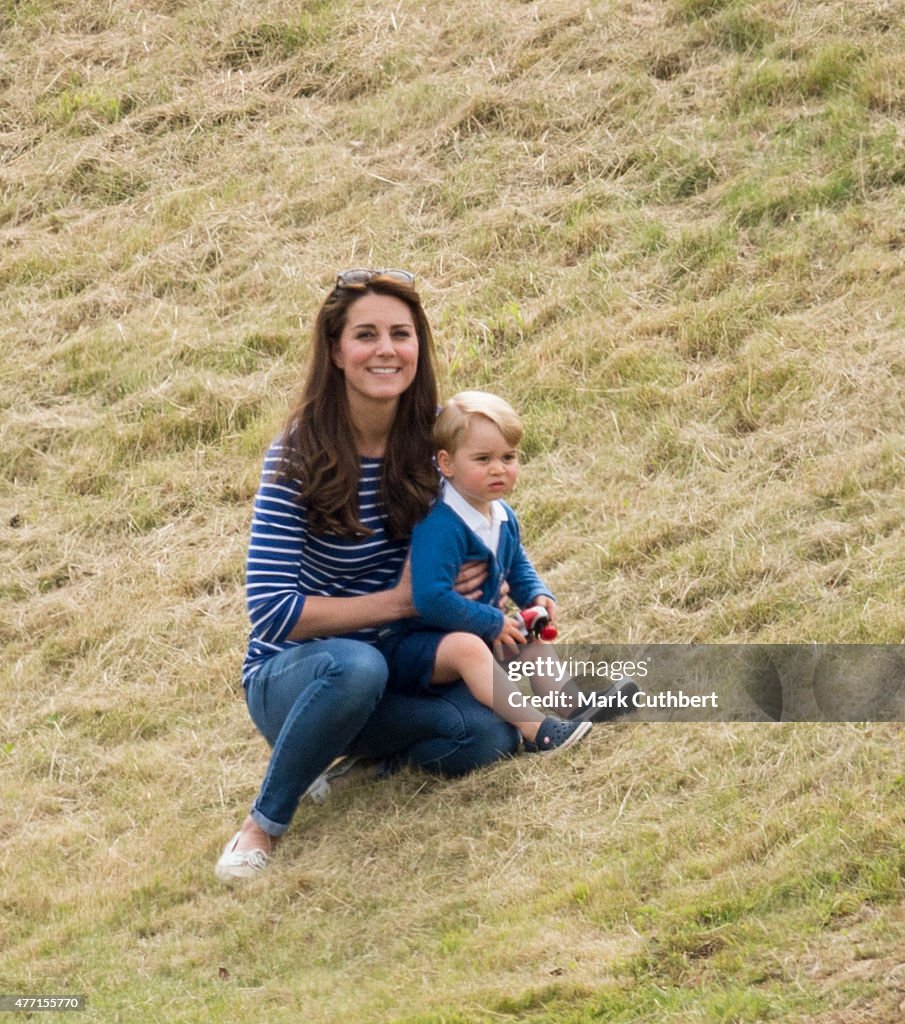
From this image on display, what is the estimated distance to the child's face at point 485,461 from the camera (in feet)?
17.3

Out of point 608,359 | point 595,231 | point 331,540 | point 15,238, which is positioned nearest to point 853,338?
point 608,359

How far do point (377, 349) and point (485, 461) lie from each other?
486mm

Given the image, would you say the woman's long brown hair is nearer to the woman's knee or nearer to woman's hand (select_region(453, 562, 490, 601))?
woman's hand (select_region(453, 562, 490, 601))

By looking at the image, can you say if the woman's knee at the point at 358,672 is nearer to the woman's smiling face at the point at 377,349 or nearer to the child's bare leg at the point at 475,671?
the child's bare leg at the point at 475,671

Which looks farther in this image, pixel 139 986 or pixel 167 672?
pixel 167 672

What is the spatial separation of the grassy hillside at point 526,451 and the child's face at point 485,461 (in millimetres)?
902

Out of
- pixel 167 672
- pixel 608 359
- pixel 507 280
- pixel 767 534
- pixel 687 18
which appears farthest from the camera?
pixel 687 18

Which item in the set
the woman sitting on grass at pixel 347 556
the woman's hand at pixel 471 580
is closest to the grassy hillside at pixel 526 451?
the woman sitting on grass at pixel 347 556

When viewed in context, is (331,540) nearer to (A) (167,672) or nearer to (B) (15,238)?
(A) (167,672)

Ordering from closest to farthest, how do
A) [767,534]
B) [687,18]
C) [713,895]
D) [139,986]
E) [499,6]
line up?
1. [713,895]
2. [139,986]
3. [767,534]
4. [687,18]
5. [499,6]

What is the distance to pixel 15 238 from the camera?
11.0 meters

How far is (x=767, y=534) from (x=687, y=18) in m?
5.02

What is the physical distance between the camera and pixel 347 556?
537 centimetres

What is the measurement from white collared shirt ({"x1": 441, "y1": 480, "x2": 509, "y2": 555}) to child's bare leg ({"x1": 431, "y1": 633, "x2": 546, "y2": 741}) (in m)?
0.32
